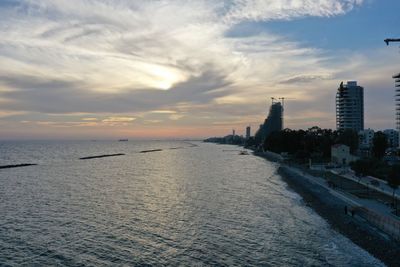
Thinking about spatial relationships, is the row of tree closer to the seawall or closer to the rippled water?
the seawall

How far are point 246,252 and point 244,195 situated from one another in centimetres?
2894

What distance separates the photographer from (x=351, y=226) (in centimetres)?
3728

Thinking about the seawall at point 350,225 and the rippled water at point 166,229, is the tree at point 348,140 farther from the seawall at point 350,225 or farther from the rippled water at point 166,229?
the rippled water at point 166,229

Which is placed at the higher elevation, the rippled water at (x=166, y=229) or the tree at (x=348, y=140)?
the tree at (x=348, y=140)

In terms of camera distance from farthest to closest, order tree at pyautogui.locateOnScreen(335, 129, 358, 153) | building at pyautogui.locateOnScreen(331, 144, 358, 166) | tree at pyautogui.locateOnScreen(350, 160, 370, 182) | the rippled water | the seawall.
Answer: tree at pyautogui.locateOnScreen(335, 129, 358, 153) < building at pyautogui.locateOnScreen(331, 144, 358, 166) < tree at pyautogui.locateOnScreen(350, 160, 370, 182) < the seawall < the rippled water

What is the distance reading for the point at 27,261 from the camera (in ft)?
91.8

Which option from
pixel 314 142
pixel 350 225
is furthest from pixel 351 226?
pixel 314 142

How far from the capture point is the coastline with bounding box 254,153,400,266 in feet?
95.5

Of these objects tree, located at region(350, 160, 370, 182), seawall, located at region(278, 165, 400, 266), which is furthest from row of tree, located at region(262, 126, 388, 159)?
seawall, located at region(278, 165, 400, 266)

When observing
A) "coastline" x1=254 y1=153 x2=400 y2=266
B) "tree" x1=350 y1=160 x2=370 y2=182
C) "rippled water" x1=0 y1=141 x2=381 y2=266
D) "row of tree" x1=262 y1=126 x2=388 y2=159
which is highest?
"row of tree" x1=262 y1=126 x2=388 y2=159

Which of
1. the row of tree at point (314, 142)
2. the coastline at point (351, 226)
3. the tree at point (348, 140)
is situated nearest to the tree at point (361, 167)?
the coastline at point (351, 226)

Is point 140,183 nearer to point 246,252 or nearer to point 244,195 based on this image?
point 244,195

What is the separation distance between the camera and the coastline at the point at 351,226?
1146 inches

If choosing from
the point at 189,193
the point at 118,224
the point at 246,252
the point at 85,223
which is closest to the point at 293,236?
the point at 246,252
